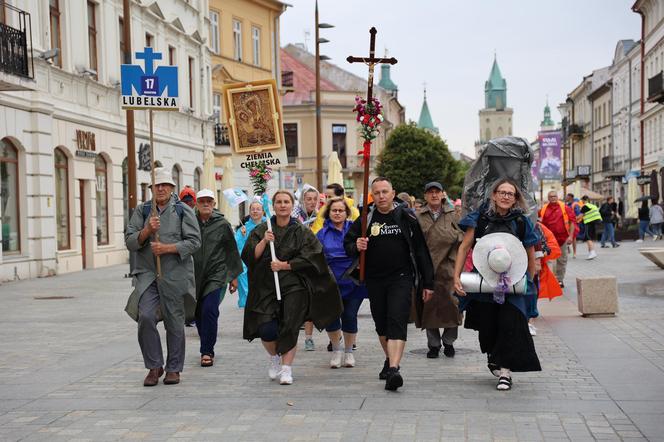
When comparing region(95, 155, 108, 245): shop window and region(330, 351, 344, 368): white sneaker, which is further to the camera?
region(95, 155, 108, 245): shop window

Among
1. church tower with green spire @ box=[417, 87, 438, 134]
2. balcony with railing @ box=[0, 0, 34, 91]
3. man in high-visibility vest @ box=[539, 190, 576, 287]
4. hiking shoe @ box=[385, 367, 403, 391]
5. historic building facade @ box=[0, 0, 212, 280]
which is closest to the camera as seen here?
hiking shoe @ box=[385, 367, 403, 391]

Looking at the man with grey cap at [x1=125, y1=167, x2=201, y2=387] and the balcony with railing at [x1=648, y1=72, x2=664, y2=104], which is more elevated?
the balcony with railing at [x1=648, y1=72, x2=664, y2=104]

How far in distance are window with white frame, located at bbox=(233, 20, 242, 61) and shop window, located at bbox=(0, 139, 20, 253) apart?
2274 cm

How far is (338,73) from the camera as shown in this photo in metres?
80.1

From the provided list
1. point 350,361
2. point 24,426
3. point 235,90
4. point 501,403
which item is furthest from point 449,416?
point 235,90

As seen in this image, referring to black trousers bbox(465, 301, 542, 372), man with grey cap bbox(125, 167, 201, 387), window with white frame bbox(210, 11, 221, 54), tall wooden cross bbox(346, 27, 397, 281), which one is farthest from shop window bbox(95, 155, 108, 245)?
black trousers bbox(465, 301, 542, 372)

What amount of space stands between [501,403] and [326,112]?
60951 mm

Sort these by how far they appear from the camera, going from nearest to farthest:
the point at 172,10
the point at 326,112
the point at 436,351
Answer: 1. the point at 436,351
2. the point at 172,10
3. the point at 326,112

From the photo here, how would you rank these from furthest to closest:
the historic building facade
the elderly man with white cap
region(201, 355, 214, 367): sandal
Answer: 1. the historic building facade
2. the elderly man with white cap
3. region(201, 355, 214, 367): sandal

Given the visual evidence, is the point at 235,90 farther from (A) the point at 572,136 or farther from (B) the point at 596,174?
(A) the point at 572,136

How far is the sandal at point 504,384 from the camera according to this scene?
739 centimetres

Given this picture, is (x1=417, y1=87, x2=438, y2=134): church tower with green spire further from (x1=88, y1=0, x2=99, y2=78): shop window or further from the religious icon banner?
the religious icon banner

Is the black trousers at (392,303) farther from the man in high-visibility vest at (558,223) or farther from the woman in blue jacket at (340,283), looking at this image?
the man in high-visibility vest at (558,223)

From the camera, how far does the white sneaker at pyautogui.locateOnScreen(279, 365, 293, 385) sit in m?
7.85
